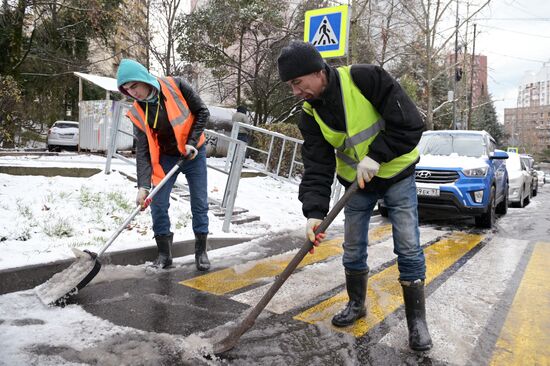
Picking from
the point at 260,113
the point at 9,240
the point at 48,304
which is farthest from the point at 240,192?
the point at 260,113

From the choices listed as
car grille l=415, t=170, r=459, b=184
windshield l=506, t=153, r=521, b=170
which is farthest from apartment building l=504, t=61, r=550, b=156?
car grille l=415, t=170, r=459, b=184

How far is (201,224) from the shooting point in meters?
4.21

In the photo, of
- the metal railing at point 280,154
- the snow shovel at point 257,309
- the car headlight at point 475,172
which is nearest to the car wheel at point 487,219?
the car headlight at point 475,172

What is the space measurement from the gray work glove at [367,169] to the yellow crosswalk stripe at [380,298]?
→ 100 cm

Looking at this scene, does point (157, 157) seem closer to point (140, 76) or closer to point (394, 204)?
point (140, 76)

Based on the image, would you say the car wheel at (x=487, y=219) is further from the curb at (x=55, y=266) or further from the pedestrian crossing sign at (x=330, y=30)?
the curb at (x=55, y=266)

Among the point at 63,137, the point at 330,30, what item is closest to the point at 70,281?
the point at 330,30

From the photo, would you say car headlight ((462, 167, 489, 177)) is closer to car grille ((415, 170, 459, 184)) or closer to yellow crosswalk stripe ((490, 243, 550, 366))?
car grille ((415, 170, 459, 184))

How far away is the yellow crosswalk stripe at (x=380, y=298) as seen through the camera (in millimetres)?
3053

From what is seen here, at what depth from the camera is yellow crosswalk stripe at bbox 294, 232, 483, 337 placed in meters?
3.05

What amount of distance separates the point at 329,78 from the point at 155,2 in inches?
A: 621

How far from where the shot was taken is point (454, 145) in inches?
318

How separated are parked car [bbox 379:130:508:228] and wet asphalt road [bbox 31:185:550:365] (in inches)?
73.1

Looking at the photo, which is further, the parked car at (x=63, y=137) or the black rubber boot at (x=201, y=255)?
the parked car at (x=63, y=137)
